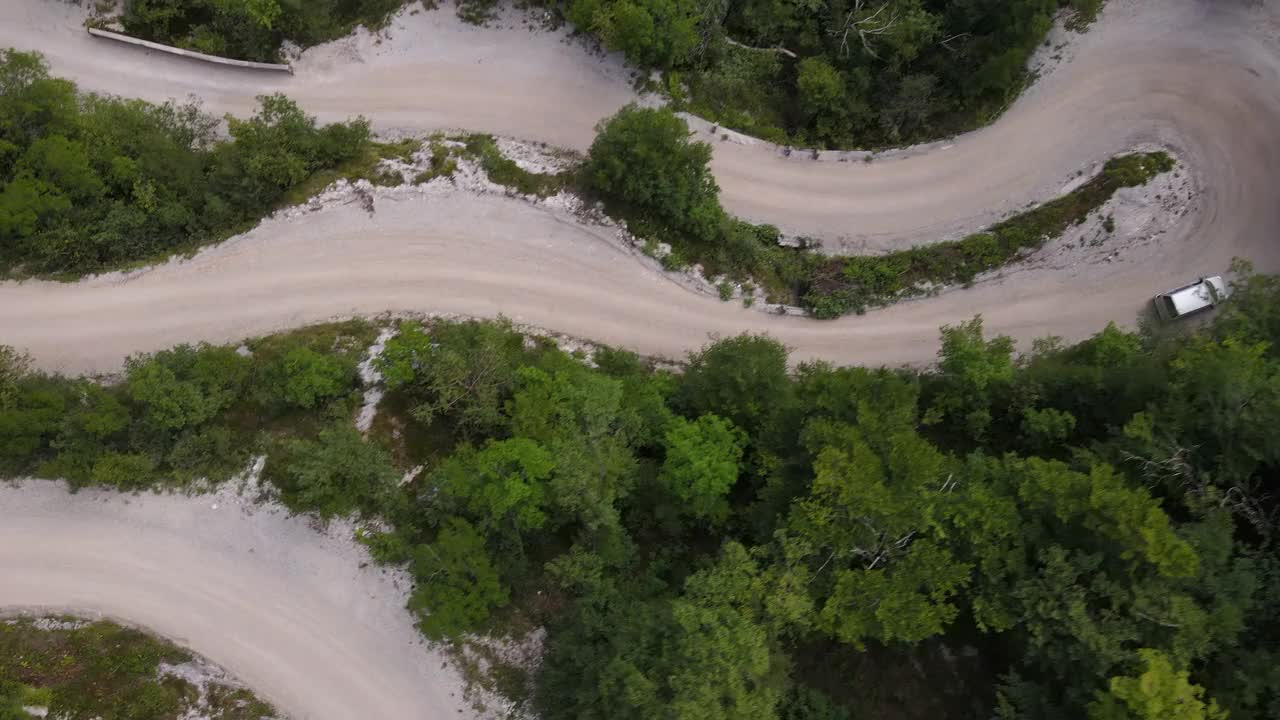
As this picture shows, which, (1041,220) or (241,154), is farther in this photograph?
(1041,220)

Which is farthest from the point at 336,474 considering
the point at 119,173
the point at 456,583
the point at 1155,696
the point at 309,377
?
the point at 1155,696

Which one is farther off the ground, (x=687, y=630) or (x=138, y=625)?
(x=687, y=630)

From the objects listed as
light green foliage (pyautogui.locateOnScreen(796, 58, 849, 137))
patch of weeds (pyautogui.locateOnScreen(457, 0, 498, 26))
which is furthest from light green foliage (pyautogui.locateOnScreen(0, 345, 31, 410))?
light green foliage (pyautogui.locateOnScreen(796, 58, 849, 137))

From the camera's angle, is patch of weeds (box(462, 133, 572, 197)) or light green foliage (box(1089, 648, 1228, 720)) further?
patch of weeds (box(462, 133, 572, 197))

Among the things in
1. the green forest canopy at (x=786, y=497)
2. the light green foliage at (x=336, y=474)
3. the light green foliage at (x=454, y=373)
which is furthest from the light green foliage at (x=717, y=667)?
the light green foliage at (x=336, y=474)

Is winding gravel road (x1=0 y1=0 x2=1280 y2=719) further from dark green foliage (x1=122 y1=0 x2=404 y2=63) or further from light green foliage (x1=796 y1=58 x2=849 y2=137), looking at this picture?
light green foliage (x1=796 y1=58 x2=849 y2=137)

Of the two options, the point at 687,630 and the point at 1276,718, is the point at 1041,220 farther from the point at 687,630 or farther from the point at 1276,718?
the point at 687,630

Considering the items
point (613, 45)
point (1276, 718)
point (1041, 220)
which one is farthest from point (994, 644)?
point (613, 45)
